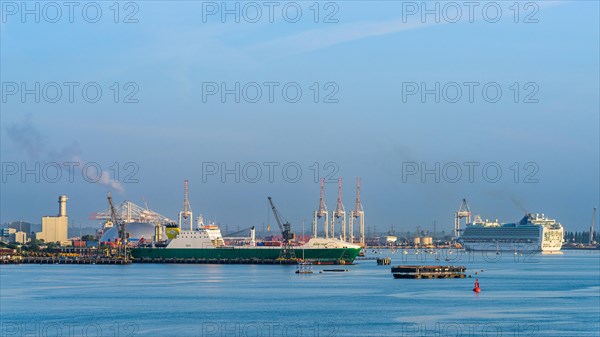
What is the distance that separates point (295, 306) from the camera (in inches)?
2132

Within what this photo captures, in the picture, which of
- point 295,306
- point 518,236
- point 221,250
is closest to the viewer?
point 295,306

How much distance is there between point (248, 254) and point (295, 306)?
188 ft

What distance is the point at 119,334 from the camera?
42438mm

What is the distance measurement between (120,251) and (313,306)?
71.9m

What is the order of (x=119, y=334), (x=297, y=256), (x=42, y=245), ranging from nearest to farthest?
(x=119, y=334) → (x=297, y=256) → (x=42, y=245)

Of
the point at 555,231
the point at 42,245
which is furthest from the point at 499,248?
the point at 42,245

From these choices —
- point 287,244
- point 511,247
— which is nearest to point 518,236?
point 511,247

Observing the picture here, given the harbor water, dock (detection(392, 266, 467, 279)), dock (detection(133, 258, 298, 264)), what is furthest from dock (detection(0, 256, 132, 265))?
dock (detection(392, 266, 467, 279))

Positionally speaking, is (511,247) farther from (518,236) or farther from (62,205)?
(62,205)

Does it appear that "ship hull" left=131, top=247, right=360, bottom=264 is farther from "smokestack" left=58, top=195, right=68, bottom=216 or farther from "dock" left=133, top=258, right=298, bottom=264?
"smokestack" left=58, top=195, right=68, bottom=216

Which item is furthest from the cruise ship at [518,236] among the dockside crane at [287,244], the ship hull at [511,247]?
the dockside crane at [287,244]

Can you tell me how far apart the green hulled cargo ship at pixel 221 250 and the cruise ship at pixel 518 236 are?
73.3 metres

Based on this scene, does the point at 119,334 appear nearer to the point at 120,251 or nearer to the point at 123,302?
the point at 123,302

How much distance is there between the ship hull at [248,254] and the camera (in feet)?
355
